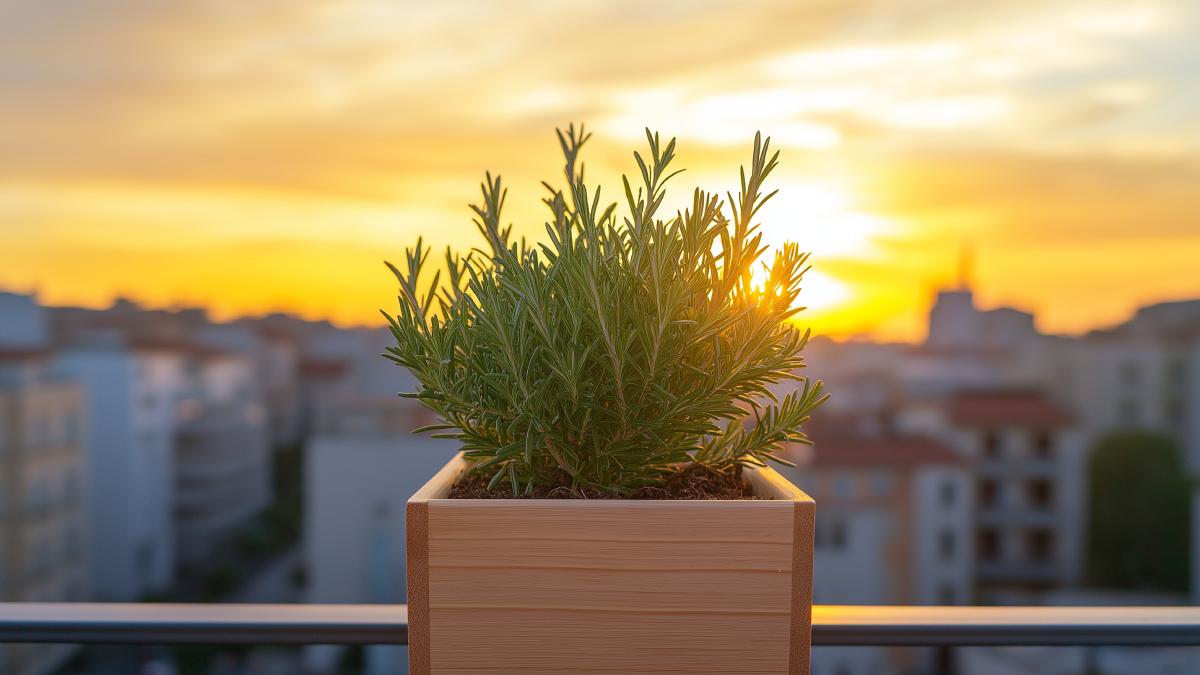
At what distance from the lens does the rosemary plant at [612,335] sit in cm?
75

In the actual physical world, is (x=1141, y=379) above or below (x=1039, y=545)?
above

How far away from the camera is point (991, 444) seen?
2798cm

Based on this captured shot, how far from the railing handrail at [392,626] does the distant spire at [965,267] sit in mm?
37502

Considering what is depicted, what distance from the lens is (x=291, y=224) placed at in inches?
1080

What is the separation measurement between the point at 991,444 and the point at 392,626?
30209 mm

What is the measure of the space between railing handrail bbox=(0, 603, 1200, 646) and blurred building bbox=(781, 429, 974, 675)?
21.6m

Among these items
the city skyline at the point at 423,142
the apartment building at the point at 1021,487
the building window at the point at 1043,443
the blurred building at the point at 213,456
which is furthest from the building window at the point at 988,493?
the blurred building at the point at 213,456

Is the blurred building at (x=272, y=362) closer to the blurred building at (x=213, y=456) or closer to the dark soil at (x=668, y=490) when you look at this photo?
the blurred building at (x=213, y=456)

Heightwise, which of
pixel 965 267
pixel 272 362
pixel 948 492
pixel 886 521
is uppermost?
pixel 965 267

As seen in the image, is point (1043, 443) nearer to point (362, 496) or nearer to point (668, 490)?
point (362, 496)

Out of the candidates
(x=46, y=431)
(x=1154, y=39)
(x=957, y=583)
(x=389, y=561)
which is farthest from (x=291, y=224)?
(x=1154, y=39)

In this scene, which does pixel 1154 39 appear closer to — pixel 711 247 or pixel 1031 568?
pixel 1031 568

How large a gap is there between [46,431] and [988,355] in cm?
3281

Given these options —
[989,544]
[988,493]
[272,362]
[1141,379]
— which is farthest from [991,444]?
[272,362]
